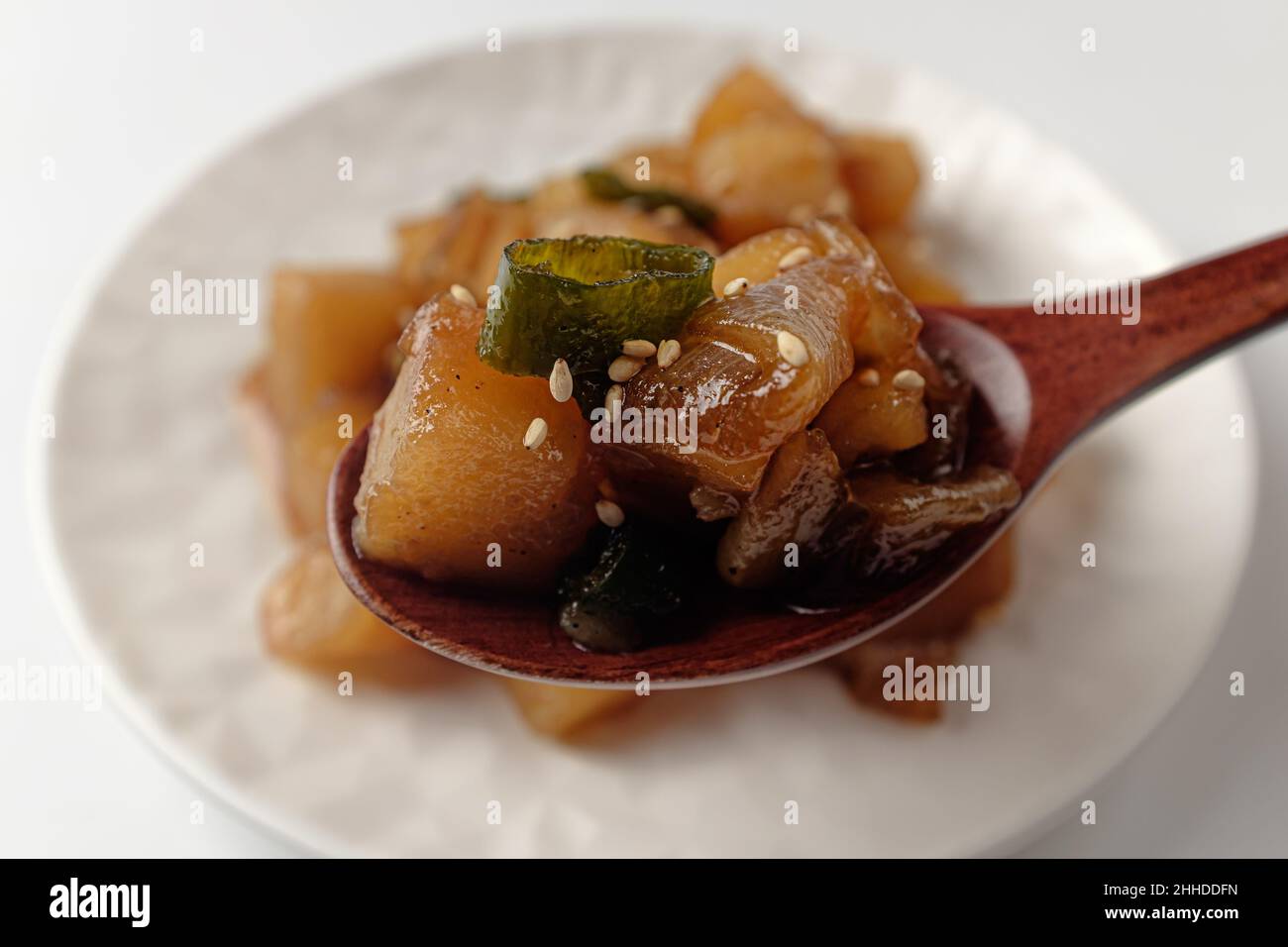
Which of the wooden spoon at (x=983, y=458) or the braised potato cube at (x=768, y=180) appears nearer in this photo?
the wooden spoon at (x=983, y=458)

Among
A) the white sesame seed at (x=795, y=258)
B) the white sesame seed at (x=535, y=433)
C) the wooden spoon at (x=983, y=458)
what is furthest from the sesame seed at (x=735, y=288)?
the wooden spoon at (x=983, y=458)

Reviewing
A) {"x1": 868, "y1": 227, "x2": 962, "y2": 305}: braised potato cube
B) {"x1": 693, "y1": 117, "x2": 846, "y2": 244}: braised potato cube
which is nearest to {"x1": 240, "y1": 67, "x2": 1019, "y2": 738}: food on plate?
{"x1": 868, "y1": 227, "x2": 962, "y2": 305}: braised potato cube

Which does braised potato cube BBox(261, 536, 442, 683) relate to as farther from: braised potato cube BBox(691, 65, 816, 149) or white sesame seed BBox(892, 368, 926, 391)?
braised potato cube BBox(691, 65, 816, 149)

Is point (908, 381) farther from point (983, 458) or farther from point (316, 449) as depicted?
point (316, 449)

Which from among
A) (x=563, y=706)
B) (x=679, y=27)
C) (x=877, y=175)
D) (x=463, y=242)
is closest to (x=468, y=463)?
(x=563, y=706)

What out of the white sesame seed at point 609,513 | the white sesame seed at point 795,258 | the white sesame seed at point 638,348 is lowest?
the white sesame seed at point 609,513

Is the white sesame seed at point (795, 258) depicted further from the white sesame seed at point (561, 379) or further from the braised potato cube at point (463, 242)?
the braised potato cube at point (463, 242)

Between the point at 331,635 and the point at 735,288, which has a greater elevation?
the point at 735,288

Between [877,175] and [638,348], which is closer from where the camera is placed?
[638,348]
